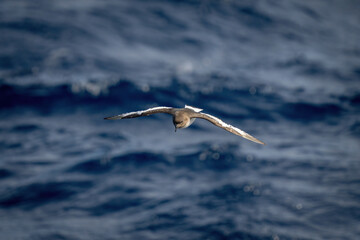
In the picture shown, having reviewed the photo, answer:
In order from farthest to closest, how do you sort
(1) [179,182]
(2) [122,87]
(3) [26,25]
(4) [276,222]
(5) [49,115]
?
(3) [26,25] < (2) [122,87] < (5) [49,115] < (1) [179,182] < (4) [276,222]

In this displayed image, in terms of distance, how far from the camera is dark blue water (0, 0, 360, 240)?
16.5 meters

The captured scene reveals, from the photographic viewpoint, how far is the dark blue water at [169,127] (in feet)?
54.2

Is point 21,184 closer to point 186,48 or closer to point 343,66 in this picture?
point 186,48

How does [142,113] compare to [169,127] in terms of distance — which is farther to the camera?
[169,127]

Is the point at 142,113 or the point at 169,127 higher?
the point at 142,113

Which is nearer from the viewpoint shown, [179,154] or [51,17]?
[179,154]

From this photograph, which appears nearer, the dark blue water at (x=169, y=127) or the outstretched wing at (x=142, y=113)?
the outstretched wing at (x=142, y=113)

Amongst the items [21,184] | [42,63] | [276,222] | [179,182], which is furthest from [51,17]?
[276,222]

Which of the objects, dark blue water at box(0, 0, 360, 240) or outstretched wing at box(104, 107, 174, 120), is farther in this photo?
dark blue water at box(0, 0, 360, 240)

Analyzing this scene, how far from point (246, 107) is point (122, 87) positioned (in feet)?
19.6

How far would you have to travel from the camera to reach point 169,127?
67.0 ft

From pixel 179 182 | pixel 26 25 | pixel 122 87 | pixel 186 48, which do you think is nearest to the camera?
pixel 179 182

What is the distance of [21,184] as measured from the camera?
16969mm

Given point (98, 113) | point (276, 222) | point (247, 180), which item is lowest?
point (276, 222)
